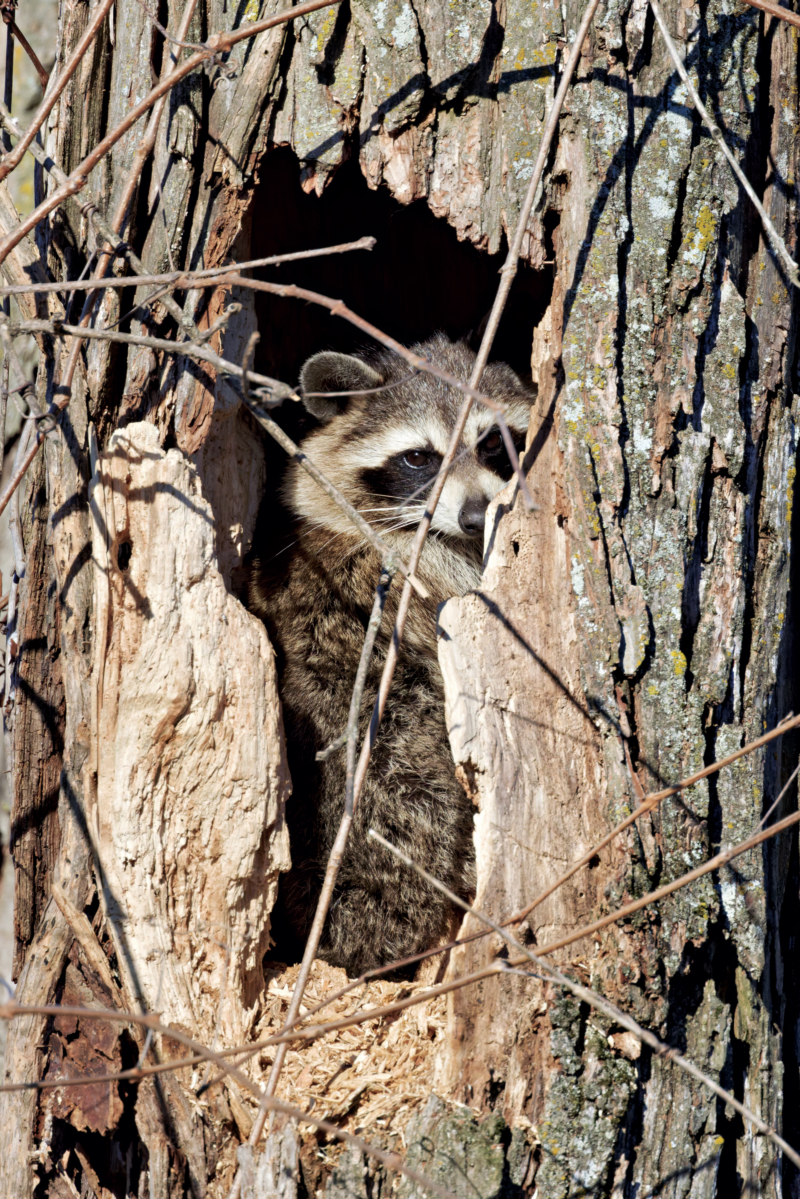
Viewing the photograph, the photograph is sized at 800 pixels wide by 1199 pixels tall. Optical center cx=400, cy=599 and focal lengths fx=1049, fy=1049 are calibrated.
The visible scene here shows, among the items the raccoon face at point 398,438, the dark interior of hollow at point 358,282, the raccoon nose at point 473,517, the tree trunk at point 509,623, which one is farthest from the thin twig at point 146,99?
the raccoon nose at point 473,517

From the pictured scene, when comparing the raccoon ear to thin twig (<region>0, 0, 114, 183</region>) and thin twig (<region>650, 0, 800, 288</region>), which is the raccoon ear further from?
thin twig (<region>650, 0, 800, 288</region>)

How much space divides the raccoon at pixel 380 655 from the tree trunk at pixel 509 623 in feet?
1.39

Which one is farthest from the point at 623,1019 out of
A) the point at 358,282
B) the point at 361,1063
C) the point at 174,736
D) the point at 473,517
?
the point at 358,282

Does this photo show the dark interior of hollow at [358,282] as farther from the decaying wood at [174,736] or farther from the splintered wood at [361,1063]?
the splintered wood at [361,1063]

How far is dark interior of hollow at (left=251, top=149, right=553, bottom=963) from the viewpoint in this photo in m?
3.69

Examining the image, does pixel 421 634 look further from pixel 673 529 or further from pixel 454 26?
pixel 454 26

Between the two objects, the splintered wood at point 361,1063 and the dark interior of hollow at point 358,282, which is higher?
the dark interior of hollow at point 358,282

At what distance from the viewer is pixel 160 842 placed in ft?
8.27

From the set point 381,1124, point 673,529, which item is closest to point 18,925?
point 381,1124

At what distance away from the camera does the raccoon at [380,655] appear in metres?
2.97

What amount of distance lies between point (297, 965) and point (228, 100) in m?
2.23

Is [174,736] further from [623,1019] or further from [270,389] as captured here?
[623,1019]

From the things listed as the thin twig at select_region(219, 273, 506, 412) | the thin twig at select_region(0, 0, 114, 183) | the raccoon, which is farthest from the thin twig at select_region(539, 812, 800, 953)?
the thin twig at select_region(0, 0, 114, 183)

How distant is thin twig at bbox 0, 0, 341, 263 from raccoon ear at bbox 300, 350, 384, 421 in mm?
1106
